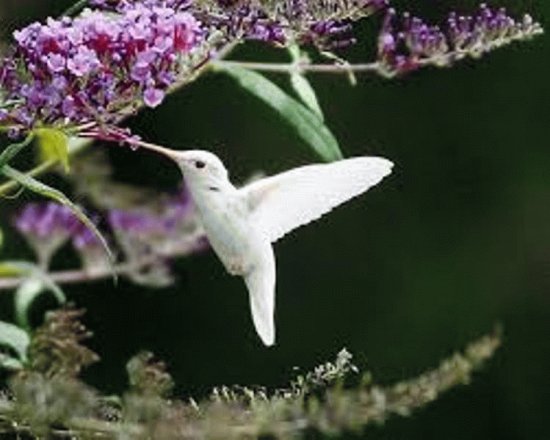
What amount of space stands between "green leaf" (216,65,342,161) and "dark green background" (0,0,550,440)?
2298 millimetres

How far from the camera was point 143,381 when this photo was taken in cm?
89

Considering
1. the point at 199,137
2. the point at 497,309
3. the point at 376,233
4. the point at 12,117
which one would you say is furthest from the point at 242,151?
the point at 12,117

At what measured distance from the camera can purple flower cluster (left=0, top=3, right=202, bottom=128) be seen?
3.30 ft

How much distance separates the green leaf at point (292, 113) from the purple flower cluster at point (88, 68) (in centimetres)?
36

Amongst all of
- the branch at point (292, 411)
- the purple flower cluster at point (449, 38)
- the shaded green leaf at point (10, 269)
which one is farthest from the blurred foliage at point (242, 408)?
the shaded green leaf at point (10, 269)

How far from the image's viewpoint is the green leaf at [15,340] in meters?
1.36

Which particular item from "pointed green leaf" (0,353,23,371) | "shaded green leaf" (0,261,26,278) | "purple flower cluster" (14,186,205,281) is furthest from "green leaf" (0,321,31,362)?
"purple flower cluster" (14,186,205,281)

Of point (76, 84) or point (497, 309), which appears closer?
point (76, 84)

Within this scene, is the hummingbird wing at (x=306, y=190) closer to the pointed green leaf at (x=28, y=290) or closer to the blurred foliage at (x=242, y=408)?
the blurred foliage at (x=242, y=408)

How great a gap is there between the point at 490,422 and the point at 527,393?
0.39 ft

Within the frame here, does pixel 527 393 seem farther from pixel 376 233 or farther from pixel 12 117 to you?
pixel 12 117

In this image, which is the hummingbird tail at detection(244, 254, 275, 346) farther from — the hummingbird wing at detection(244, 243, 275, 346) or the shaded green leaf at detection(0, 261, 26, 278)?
the shaded green leaf at detection(0, 261, 26, 278)

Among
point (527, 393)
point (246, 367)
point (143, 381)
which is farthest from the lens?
point (527, 393)

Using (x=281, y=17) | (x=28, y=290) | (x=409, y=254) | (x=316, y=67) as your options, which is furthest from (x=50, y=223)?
(x=409, y=254)
